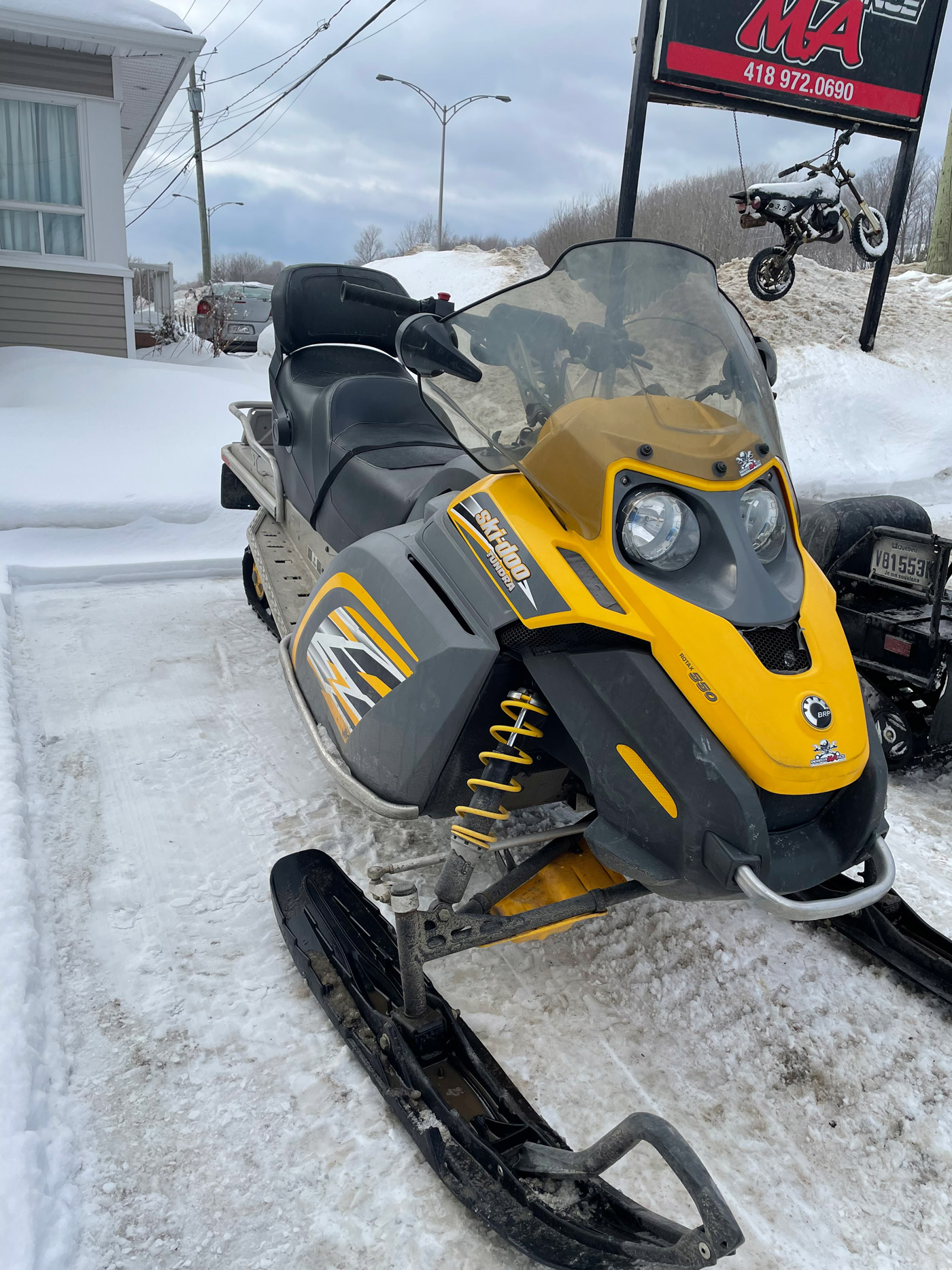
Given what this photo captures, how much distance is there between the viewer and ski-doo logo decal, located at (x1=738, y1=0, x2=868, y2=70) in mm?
8047

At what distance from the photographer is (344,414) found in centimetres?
330

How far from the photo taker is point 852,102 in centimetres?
883

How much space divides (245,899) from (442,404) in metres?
1.41

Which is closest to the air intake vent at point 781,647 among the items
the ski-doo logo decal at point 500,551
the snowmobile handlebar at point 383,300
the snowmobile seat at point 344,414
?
the ski-doo logo decal at point 500,551

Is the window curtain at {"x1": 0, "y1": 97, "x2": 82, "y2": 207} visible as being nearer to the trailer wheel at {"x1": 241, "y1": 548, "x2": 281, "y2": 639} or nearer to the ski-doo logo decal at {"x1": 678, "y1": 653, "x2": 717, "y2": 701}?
the trailer wheel at {"x1": 241, "y1": 548, "x2": 281, "y2": 639}

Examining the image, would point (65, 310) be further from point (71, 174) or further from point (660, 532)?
point (660, 532)

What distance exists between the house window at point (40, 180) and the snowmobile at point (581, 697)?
25.1 ft

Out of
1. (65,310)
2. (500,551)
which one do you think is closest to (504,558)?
(500,551)

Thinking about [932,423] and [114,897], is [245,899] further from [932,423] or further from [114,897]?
[932,423]

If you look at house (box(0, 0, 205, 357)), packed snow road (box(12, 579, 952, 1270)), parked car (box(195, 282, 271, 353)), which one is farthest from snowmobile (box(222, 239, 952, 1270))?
parked car (box(195, 282, 271, 353))

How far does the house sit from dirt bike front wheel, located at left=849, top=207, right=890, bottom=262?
6769 mm

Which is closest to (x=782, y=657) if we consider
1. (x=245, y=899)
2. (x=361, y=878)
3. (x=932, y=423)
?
(x=361, y=878)

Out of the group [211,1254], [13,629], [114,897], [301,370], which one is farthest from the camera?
[13,629]

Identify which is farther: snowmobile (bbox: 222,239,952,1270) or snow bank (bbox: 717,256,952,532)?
snow bank (bbox: 717,256,952,532)
